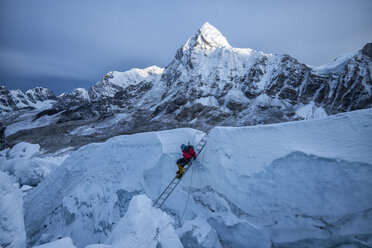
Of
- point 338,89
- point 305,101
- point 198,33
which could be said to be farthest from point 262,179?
point 198,33

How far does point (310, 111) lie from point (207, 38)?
6745cm

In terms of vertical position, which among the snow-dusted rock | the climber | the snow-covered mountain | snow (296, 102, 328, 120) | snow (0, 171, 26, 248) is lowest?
the snow-covered mountain

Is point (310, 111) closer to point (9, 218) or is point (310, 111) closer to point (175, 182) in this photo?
point (175, 182)

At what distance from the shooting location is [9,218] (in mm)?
4215

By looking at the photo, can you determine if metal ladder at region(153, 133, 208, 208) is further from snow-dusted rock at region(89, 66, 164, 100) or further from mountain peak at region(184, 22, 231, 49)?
snow-dusted rock at region(89, 66, 164, 100)

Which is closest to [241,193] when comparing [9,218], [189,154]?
[189,154]

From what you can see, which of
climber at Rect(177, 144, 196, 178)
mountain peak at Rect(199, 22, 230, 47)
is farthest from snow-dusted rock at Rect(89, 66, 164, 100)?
climber at Rect(177, 144, 196, 178)

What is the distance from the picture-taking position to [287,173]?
4.49 metres

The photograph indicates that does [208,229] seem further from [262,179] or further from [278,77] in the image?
[278,77]

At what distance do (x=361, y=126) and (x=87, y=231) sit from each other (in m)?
9.36

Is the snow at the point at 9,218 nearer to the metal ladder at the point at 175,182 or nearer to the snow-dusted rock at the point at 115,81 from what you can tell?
the metal ladder at the point at 175,182

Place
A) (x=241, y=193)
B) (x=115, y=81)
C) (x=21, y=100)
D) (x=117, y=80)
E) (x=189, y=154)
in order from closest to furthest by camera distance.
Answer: (x=241, y=193), (x=189, y=154), (x=21, y=100), (x=115, y=81), (x=117, y=80)

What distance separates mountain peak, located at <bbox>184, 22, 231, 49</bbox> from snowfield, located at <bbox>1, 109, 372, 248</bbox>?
98.8 meters

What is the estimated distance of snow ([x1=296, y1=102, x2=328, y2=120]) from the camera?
51.8m
